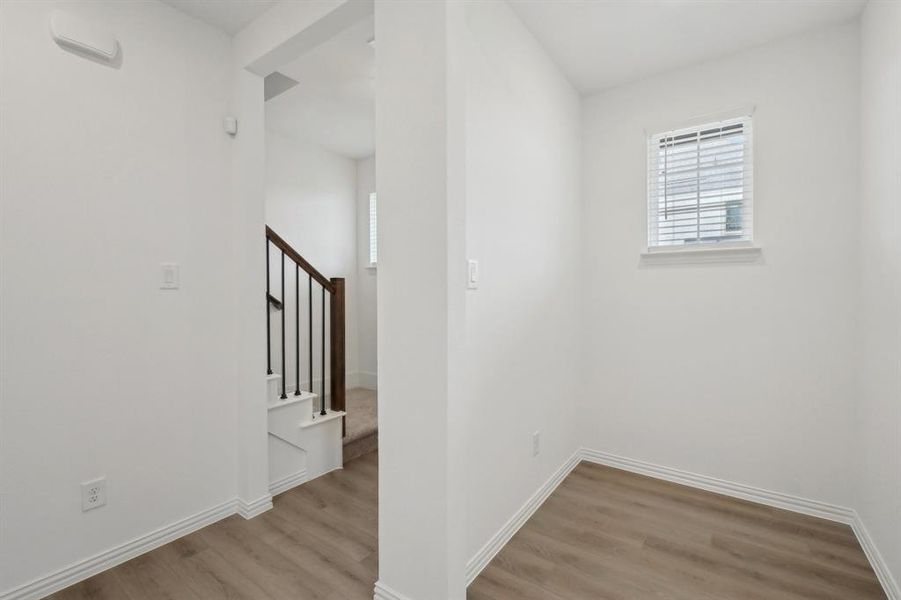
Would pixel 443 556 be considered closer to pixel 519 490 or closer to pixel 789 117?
pixel 519 490

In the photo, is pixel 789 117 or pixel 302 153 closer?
pixel 789 117

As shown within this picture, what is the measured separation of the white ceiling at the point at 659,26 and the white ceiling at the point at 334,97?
1001 mm

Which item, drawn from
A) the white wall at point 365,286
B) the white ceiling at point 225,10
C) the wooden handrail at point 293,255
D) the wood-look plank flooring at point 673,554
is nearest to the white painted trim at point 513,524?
the wood-look plank flooring at point 673,554

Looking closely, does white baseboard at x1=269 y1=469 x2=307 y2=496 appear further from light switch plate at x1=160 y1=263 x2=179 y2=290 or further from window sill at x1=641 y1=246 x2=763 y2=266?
window sill at x1=641 y1=246 x2=763 y2=266

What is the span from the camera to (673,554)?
2010 millimetres

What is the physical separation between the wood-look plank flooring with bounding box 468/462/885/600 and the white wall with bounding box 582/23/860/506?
330 mm

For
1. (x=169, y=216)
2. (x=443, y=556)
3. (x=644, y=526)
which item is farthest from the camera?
(x=644, y=526)

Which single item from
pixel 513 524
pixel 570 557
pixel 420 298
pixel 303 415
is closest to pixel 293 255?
pixel 303 415

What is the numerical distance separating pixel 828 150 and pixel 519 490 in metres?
2.46

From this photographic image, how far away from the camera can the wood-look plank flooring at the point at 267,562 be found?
1754mm

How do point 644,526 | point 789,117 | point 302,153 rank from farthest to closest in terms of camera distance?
point 302,153, point 789,117, point 644,526

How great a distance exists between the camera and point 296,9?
6.59 ft

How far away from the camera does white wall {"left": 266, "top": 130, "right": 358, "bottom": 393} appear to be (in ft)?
13.3

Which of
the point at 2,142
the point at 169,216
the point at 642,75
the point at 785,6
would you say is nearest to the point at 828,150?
the point at 785,6
